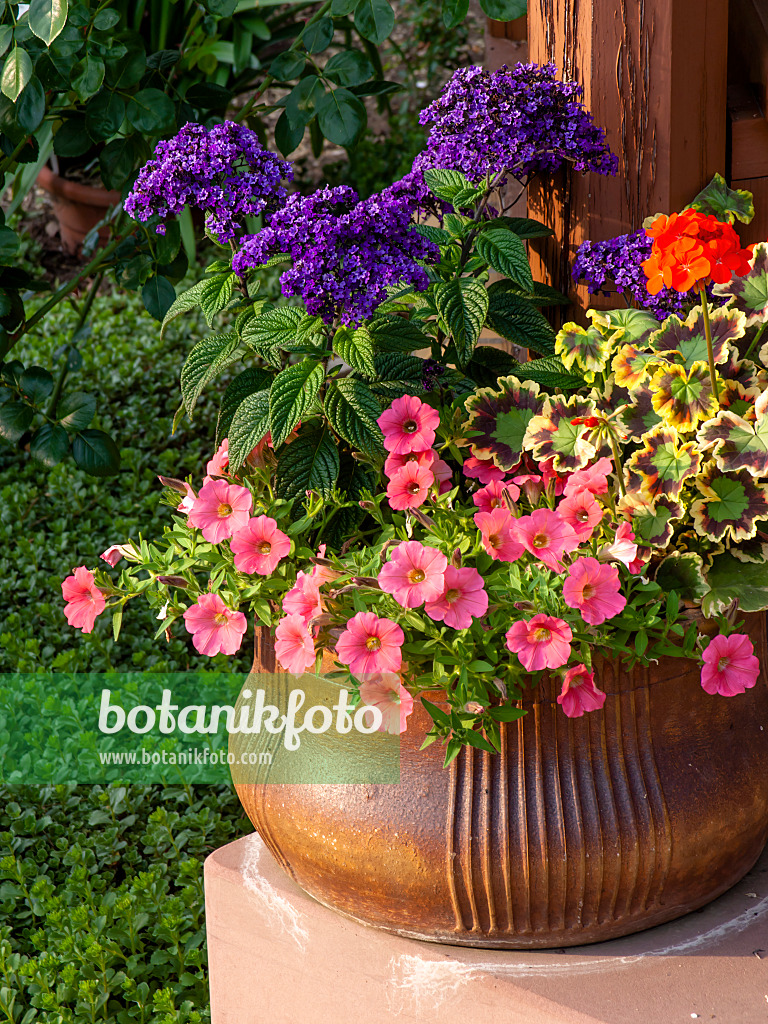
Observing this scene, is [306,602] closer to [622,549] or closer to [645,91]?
[622,549]

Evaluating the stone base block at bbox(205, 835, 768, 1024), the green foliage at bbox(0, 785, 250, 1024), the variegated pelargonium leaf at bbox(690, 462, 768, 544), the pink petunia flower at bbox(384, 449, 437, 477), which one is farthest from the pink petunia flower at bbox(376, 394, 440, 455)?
the green foliage at bbox(0, 785, 250, 1024)

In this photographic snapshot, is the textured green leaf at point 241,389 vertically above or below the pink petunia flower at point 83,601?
above

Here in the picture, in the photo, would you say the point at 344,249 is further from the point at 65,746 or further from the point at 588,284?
the point at 65,746

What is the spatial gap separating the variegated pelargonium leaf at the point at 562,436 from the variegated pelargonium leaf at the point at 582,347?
0.05m

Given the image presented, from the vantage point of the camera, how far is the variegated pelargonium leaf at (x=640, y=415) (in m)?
1.20

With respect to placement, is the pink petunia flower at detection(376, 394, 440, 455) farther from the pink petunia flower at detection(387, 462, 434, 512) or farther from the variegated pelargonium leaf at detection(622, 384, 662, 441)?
the variegated pelargonium leaf at detection(622, 384, 662, 441)

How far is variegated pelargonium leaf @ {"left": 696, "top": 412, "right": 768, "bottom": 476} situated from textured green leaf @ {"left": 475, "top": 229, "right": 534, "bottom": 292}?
35 centimetres

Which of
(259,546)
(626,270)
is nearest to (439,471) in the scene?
(259,546)

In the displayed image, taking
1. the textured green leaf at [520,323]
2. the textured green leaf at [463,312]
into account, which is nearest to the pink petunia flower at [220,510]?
the textured green leaf at [463,312]

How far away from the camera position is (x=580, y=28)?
1.43 metres

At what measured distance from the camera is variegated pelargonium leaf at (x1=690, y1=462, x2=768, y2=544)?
109cm

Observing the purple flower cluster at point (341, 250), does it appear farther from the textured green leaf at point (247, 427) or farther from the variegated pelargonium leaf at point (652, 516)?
the variegated pelargonium leaf at point (652, 516)

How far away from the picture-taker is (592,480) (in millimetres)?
1163

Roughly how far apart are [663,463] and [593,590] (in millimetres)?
209
